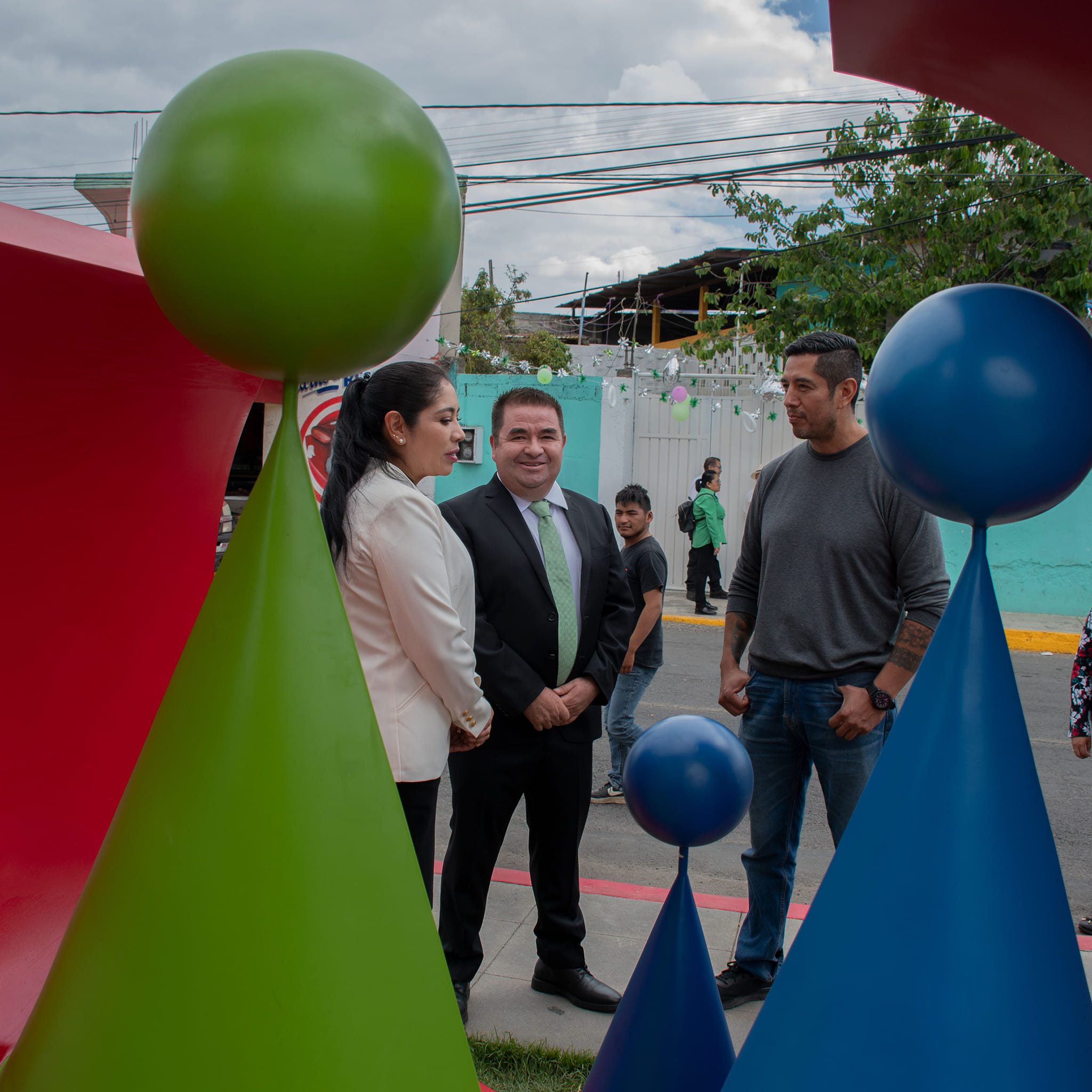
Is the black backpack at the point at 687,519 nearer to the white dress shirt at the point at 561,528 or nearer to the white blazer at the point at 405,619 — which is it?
the white dress shirt at the point at 561,528

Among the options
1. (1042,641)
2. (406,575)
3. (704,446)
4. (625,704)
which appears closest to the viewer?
(406,575)

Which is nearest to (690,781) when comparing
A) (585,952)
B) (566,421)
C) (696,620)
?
(585,952)

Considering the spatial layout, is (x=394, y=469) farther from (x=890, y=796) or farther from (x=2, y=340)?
(x=890, y=796)

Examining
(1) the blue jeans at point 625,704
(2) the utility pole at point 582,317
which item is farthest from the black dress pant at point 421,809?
(2) the utility pole at point 582,317

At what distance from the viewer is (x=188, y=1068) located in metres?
0.95

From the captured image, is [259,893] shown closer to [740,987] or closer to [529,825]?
[529,825]

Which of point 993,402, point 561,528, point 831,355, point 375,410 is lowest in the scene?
point 561,528

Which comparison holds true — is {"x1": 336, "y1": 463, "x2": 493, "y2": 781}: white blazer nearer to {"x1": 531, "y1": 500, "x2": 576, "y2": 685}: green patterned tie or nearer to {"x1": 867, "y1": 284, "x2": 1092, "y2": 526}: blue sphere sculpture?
{"x1": 531, "y1": 500, "x2": 576, "y2": 685}: green patterned tie

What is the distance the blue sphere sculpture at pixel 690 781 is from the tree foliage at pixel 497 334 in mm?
20534

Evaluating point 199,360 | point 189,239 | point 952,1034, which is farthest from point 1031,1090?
point 199,360

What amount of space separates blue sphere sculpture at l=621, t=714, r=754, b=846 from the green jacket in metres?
9.15

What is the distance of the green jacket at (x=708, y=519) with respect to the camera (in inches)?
421

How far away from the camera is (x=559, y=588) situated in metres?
2.82

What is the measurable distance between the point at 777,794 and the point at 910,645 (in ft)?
1.99
